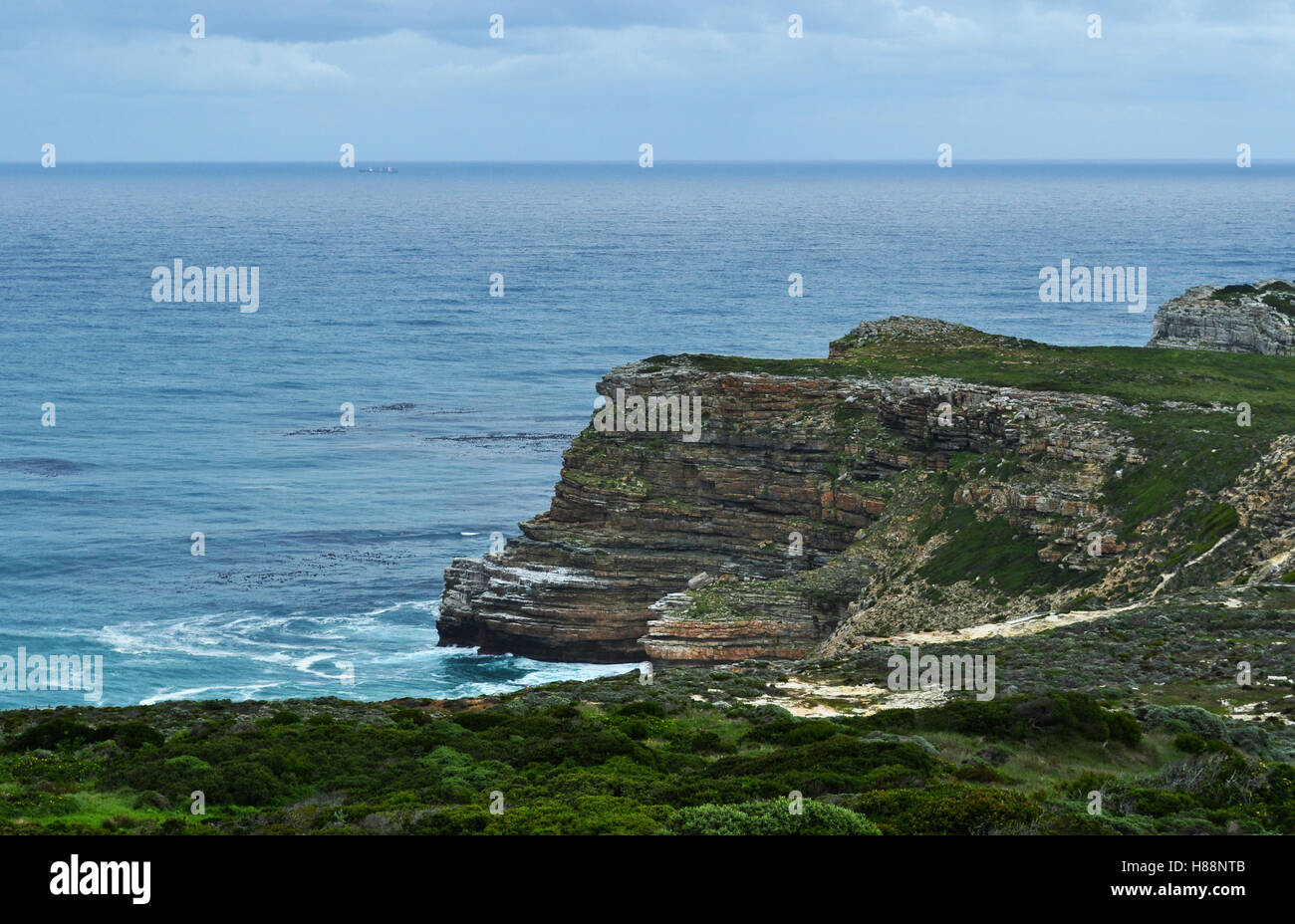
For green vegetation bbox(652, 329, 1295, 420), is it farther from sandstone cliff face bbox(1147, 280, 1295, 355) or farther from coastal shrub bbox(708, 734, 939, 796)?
coastal shrub bbox(708, 734, 939, 796)

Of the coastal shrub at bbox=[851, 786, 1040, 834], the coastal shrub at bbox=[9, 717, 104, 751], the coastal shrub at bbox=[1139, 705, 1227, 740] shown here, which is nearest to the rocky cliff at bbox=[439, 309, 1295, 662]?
the coastal shrub at bbox=[1139, 705, 1227, 740]

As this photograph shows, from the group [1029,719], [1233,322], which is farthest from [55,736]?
[1233,322]

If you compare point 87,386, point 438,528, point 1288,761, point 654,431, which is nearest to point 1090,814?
point 1288,761

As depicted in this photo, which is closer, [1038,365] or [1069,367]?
[1069,367]

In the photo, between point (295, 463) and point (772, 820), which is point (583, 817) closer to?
point (772, 820)

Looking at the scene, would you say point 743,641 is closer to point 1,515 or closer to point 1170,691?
point 1170,691

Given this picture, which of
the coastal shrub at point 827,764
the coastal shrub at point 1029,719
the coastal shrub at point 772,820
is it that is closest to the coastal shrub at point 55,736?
the coastal shrub at point 827,764

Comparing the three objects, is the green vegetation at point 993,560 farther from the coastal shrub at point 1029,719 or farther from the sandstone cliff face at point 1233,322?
the sandstone cliff face at point 1233,322
